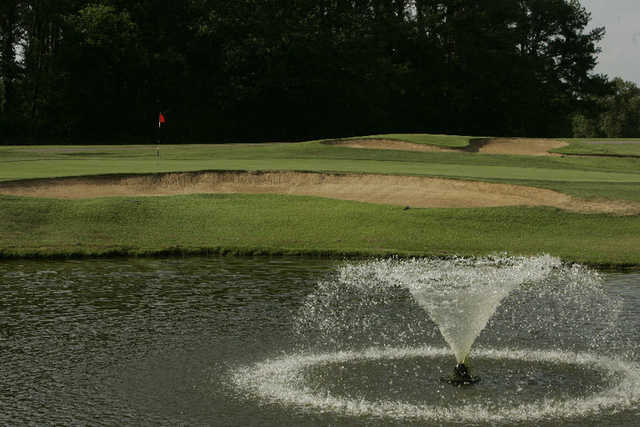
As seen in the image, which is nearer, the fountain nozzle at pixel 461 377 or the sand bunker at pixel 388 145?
the fountain nozzle at pixel 461 377

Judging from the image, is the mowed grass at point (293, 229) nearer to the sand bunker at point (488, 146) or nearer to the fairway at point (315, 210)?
the fairway at point (315, 210)

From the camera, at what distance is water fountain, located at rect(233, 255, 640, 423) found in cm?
910

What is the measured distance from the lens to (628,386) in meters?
9.83

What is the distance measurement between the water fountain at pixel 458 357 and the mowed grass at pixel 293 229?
17.1 feet

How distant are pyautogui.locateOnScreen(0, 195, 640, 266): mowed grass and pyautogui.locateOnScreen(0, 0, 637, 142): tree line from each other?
123 feet

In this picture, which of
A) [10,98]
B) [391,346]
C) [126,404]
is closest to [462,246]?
[391,346]

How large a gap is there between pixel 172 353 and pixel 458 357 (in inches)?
151

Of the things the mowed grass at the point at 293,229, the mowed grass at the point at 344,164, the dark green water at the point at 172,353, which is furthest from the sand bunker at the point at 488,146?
the dark green water at the point at 172,353

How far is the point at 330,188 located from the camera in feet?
88.2

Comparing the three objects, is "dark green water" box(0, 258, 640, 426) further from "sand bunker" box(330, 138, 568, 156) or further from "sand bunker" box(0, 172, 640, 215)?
"sand bunker" box(330, 138, 568, 156)

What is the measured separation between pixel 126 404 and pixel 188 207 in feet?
50.2

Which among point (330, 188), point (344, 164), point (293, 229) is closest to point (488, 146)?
point (344, 164)

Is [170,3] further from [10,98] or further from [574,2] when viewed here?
[574,2]

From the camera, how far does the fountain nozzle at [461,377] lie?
988cm
